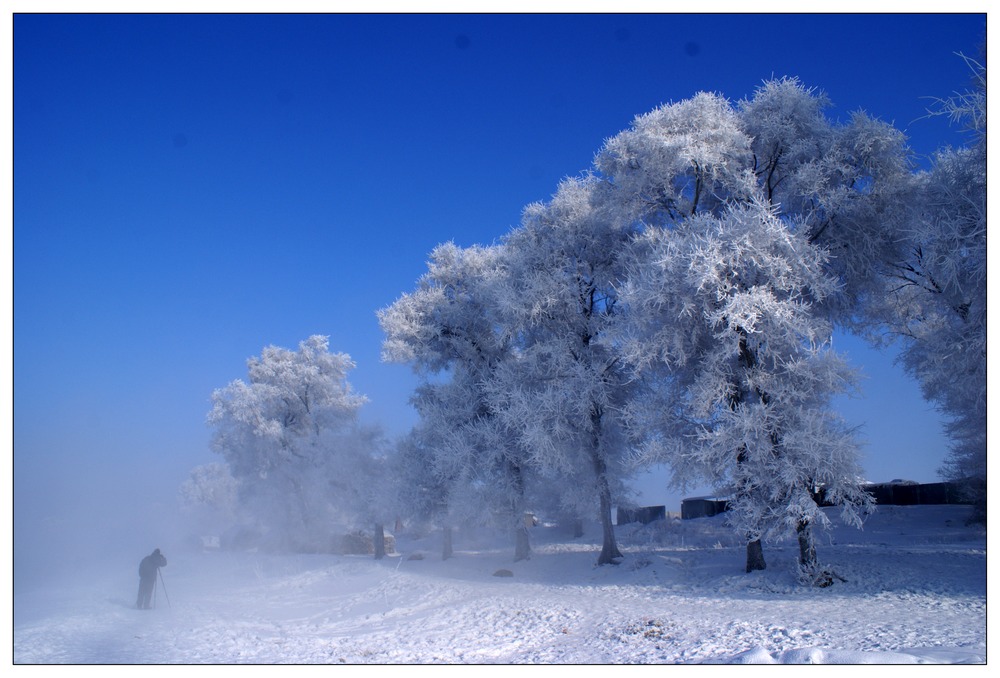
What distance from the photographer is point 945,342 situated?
Answer: 1329 centimetres

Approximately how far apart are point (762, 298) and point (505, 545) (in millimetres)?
19511

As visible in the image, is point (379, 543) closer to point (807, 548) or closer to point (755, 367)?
point (807, 548)

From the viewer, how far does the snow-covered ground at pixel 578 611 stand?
33.7ft

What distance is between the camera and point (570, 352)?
21328 mm

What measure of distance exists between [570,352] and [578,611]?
9.07 m

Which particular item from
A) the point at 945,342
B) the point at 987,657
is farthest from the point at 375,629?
the point at 945,342

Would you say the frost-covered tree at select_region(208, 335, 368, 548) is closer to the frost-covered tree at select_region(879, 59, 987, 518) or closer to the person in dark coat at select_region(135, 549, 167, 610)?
the person in dark coat at select_region(135, 549, 167, 610)

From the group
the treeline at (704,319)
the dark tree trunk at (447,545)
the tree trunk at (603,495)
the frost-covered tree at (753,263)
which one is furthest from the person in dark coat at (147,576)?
the frost-covered tree at (753,263)

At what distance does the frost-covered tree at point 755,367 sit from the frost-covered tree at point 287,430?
22371 mm

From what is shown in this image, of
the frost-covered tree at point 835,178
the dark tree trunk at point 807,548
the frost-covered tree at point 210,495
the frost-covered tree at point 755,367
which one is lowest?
the frost-covered tree at point 210,495

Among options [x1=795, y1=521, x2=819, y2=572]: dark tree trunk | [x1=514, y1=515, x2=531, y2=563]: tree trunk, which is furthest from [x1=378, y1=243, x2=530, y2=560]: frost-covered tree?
[x1=795, y1=521, x2=819, y2=572]: dark tree trunk

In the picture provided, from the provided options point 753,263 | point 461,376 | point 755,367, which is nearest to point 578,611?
point 755,367

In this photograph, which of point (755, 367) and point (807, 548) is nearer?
point (807, 548)

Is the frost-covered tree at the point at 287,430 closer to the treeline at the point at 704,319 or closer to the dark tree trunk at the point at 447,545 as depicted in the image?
the dark tree trunk at the point at 447,545
